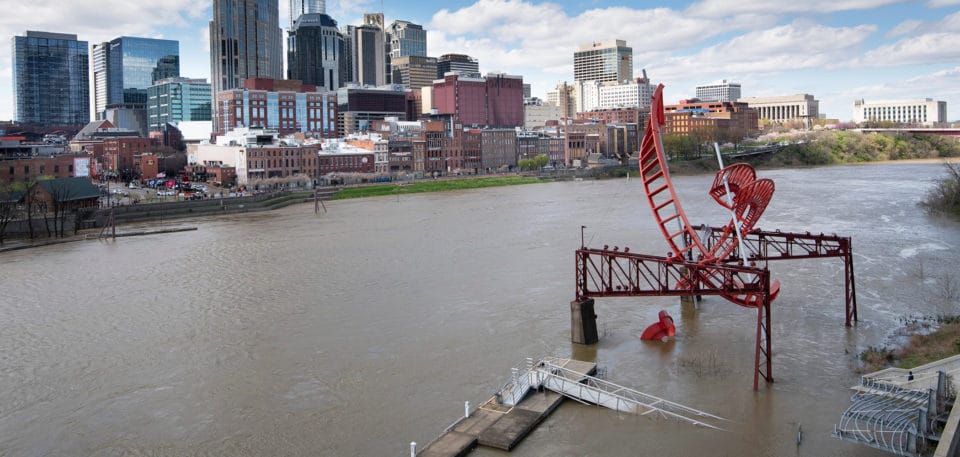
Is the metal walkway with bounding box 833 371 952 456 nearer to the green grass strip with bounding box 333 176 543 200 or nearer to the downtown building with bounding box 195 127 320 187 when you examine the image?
the green grass strip with bounding box 333 176 543 200

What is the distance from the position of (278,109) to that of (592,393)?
388ft

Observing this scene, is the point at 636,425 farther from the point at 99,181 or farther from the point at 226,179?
the point at 99,181

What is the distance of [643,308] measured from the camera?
94.8ft

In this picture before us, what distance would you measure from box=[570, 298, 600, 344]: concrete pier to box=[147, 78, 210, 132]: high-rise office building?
6628 inches

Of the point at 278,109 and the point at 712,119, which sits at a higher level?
the point at 712,119

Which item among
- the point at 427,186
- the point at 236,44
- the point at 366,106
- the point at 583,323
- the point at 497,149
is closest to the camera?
the point at 583,323

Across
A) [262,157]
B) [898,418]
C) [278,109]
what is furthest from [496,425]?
[278,109]

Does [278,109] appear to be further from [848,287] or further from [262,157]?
[848,287]

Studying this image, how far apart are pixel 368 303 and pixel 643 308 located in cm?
1045

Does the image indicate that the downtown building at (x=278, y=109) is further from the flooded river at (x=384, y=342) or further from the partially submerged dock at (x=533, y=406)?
the partially submerged dock at (x=533, y=406)

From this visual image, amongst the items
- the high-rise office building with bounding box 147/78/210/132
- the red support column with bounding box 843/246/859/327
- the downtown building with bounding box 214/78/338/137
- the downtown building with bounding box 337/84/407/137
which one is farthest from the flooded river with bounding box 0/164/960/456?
the high-rise office building with bounding box 147/78/210/132

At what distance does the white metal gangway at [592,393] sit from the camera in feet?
60.3

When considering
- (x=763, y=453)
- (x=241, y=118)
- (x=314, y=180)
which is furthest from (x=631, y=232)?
(x=241, y=118)

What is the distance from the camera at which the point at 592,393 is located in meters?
19.2
